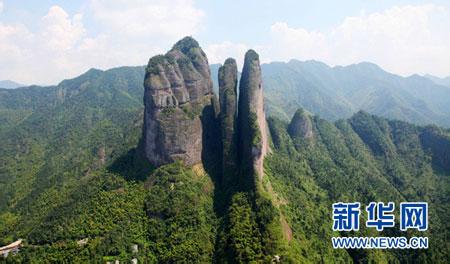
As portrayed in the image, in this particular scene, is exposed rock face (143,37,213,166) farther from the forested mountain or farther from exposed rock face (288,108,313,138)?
exposed rock face (288,108,313,138)

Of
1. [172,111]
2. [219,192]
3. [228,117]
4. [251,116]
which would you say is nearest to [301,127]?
[228,117]

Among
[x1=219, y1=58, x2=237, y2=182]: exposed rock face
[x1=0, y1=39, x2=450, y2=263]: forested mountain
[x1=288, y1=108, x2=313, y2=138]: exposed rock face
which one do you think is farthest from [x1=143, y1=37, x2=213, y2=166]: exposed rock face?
[x1=288, y1=108, x2=313, y2=138]: exposed rock face

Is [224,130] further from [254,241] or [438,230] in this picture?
[438,230]

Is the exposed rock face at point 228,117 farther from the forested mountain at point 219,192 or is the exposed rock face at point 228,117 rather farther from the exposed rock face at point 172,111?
the exposed rock face at point 172,111

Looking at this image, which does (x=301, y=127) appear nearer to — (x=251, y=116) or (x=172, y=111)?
(x=251, y=116)

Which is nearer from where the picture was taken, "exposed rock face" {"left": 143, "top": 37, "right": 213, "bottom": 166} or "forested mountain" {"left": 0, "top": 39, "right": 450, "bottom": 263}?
"forested mountain" {"left": 0, "top": 39, "right": 450, "bottom": 263}

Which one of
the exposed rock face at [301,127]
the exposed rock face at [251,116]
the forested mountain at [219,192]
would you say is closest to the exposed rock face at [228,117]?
the forested mountain at [219,192]
